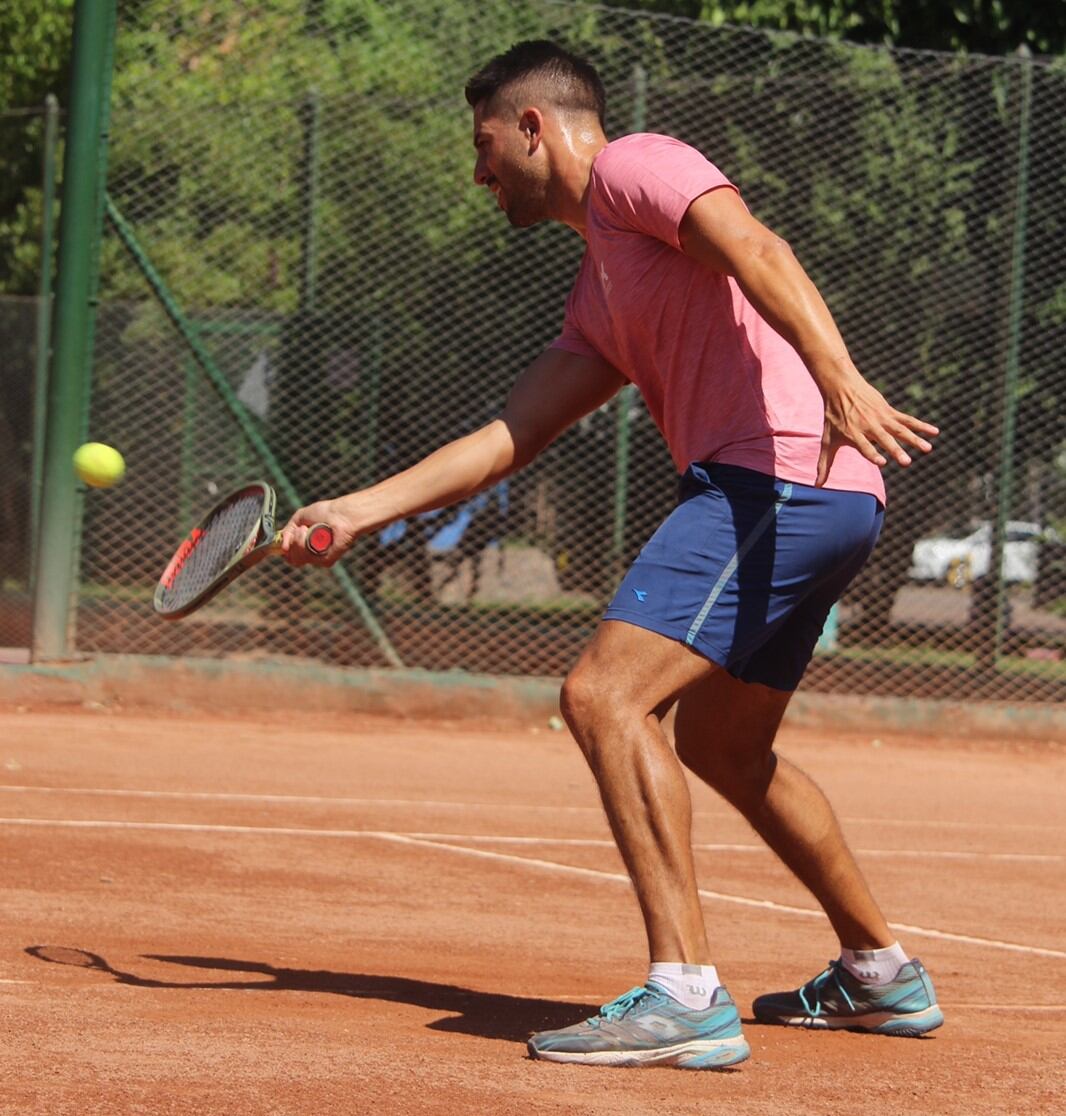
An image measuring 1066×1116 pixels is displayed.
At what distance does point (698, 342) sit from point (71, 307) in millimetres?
5882

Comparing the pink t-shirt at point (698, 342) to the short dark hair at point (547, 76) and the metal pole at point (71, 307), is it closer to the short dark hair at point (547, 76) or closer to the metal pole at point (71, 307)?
the short dark hair at point (547, 76)

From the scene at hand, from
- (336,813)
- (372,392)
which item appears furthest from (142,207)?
(336,813)

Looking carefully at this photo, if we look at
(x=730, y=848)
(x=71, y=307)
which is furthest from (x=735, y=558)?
(x=71, y=307)

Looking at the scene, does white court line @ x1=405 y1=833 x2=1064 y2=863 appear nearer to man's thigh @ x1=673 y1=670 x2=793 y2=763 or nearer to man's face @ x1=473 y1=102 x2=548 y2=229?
man's thigh @ x1=673 y1=670 x2=793 y2=763

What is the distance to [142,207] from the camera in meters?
9.30

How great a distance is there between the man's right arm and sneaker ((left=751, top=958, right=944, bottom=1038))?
1289 millimetres

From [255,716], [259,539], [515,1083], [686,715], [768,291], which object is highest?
[768,291]

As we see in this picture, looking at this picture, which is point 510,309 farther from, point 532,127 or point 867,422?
point 867,422

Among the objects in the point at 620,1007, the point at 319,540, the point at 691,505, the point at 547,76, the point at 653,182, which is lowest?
the point at 620,1007

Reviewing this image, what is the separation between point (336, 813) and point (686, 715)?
2949 millimetres

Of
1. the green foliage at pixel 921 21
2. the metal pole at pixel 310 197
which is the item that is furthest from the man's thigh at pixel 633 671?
the green foliage at pixel 921 21

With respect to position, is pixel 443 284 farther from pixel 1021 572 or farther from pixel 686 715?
pixel 686 715

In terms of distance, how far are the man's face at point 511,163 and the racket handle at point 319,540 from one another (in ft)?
2.49

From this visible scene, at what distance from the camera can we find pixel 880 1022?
3855mm
